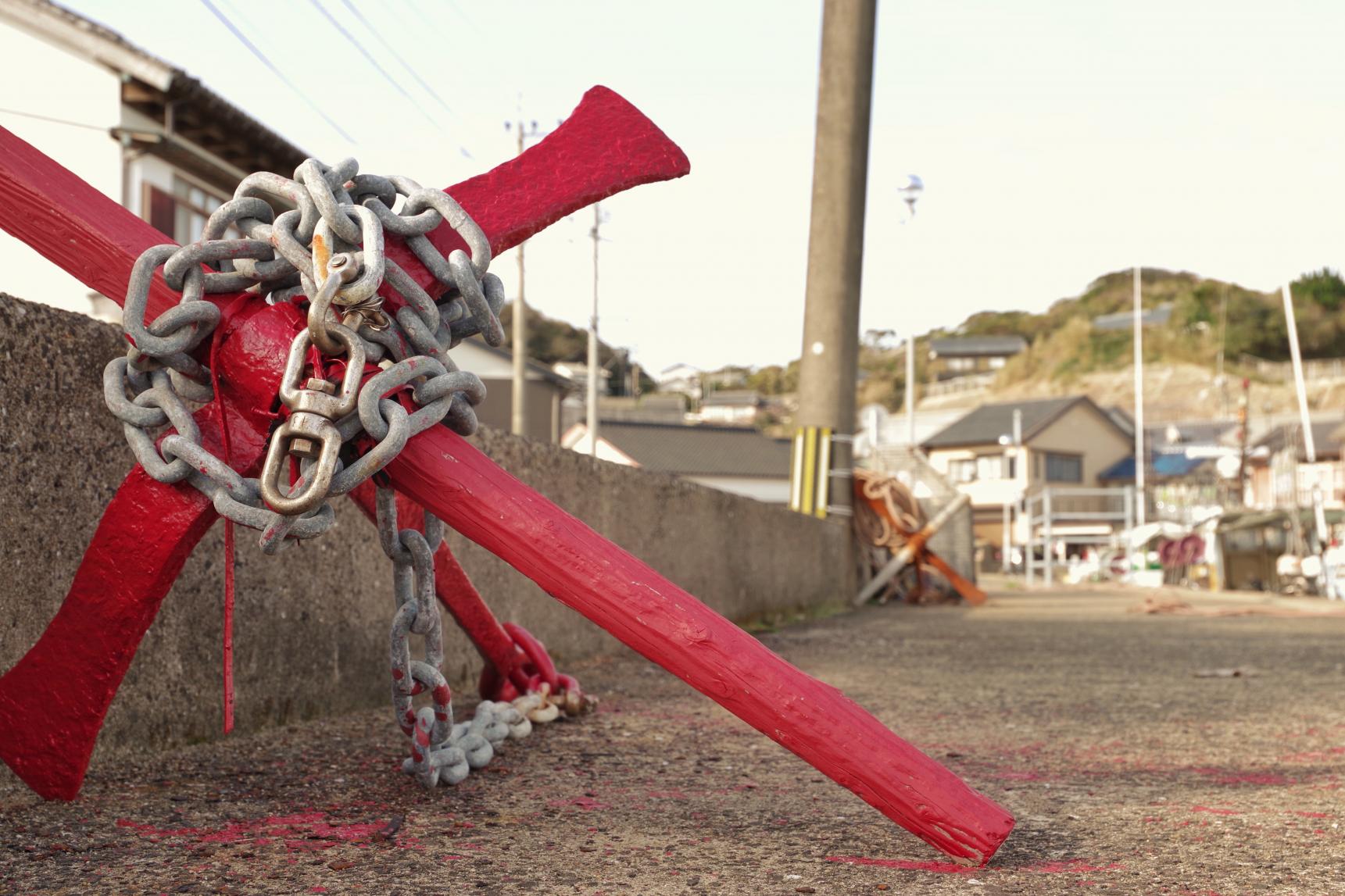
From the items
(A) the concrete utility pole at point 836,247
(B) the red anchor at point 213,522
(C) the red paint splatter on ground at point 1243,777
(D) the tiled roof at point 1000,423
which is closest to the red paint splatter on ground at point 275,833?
(B) the red anchor at point 213,522

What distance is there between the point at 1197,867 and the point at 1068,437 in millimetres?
56875

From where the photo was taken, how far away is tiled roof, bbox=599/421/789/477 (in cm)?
4616

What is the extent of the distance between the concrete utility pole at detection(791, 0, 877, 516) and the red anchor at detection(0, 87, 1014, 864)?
28.9 ft

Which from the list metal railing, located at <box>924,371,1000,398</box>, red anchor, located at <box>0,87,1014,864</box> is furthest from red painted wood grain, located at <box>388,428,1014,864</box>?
metal railing, located at <box>924,371,1000,398</box>

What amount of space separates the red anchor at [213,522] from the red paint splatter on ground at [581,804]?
66cm

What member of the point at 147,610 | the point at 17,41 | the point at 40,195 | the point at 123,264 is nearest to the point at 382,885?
the point at 147,610

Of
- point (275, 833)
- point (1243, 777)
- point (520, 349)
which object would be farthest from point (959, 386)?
point (275, 833)

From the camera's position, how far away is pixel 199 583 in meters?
2.58

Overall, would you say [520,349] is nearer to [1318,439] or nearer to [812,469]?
[812,469]

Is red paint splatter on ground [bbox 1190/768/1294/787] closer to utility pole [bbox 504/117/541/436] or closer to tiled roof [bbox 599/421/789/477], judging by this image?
utility pole [bbox 504/117/541/436]

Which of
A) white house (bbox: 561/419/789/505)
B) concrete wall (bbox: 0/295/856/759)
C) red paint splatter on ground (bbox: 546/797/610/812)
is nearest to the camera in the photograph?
concrete wall (bbox: 0/295/856/759)

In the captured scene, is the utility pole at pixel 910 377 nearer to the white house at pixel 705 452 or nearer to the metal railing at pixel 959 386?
the white house at pixel 705 452

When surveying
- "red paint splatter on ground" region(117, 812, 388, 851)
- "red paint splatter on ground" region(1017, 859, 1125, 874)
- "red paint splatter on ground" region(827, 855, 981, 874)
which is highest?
"red paint splatter on ground" region(117, 812, 388, 851)

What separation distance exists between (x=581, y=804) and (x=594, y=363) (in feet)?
83.7
